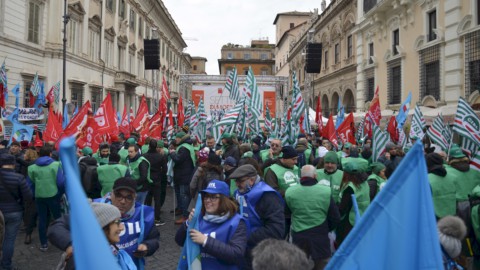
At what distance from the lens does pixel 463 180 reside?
5137 mm

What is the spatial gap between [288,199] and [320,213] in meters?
0.36

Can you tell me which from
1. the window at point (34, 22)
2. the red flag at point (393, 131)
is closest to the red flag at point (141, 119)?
the red flag at point (393, 131)

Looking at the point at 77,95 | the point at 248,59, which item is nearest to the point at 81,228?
the point at 77,95

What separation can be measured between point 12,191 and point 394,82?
770 inches

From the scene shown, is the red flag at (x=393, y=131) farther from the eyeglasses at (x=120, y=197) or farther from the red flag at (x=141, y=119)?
the eyeglasses at (x=120, y=197)

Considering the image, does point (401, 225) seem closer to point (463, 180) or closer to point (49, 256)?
point (463, 180)

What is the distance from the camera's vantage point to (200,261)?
3.13 m

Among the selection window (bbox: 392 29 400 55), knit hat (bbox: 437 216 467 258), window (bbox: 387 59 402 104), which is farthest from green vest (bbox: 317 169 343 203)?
window (bbox: 392 29 400 55)

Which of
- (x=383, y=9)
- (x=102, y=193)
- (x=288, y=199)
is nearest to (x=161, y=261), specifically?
(x=102, y=193)

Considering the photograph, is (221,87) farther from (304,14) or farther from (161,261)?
(304,14)

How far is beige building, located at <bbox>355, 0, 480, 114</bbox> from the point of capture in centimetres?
1415

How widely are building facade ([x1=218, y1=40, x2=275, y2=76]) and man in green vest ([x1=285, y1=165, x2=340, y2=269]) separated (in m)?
82.2

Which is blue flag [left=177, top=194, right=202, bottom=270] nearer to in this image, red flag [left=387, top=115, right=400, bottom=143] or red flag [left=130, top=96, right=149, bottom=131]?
red flag [left=130, top=96, right=149, bottom=131]

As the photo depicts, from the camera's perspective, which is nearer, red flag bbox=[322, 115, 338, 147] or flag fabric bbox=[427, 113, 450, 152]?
flag fabric bbox=[427, 113, 450, 152]
